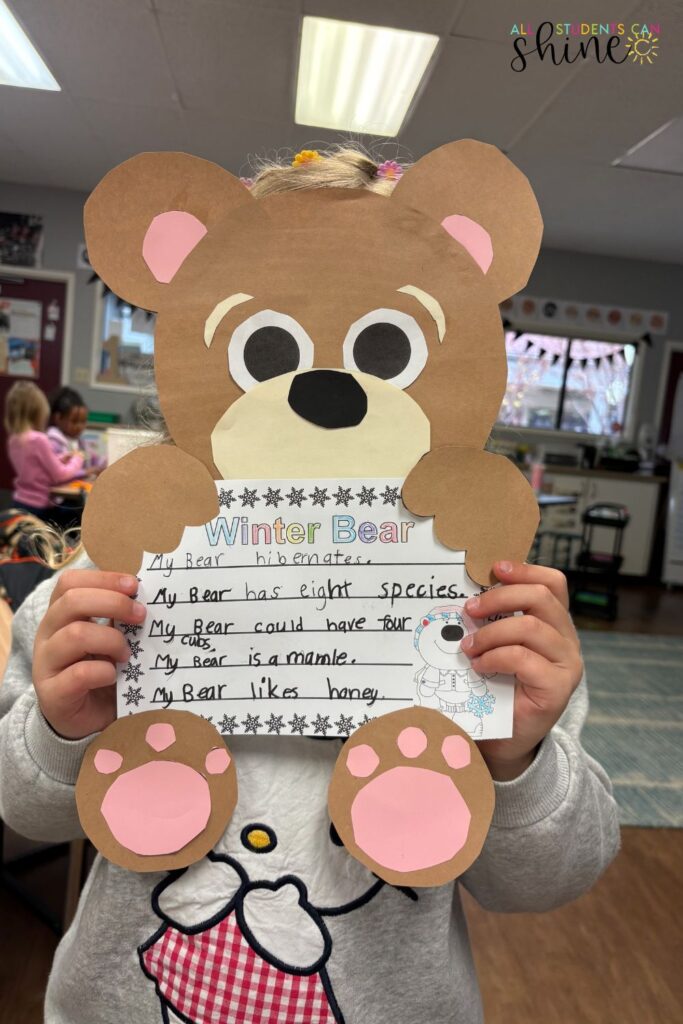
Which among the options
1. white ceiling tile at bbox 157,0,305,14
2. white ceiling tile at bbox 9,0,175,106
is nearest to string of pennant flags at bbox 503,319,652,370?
white ceiling tile at bbox 9,0,175,106

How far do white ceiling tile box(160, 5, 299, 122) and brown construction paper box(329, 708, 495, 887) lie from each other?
111 inches

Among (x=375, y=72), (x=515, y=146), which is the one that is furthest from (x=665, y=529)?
(x=375, y=72)

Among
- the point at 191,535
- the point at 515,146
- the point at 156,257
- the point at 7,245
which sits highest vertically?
the point at 515,146

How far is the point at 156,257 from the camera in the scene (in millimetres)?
470

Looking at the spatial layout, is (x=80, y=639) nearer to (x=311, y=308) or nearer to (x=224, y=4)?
(x=311, y=308)

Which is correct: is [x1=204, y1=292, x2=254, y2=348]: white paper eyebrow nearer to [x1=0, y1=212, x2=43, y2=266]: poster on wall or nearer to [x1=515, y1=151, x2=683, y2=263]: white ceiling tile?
[x1=515, y1=151, x2=683, y2=263]: white ceiling tile

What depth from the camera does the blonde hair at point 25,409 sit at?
3309 mm

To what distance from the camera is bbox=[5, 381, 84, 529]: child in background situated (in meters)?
3.17

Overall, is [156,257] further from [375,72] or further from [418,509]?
[375,72]

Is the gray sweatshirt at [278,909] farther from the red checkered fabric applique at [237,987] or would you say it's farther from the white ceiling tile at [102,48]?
the white ceiling tile at [102,48]

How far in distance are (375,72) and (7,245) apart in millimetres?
3788

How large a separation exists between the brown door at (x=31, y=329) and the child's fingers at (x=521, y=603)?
5738 millimetres

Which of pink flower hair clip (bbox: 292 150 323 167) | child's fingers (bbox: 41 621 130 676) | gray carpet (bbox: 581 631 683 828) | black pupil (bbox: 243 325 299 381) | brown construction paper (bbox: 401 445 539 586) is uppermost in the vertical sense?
pink flower hair clip (bbox: 292 150 323 167)

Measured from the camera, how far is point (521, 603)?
45cm
